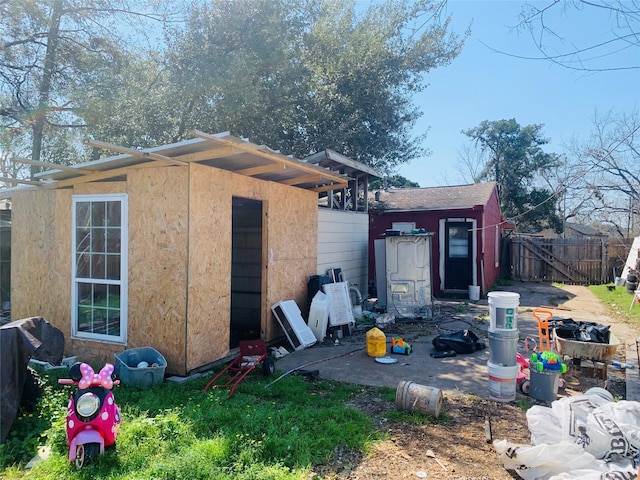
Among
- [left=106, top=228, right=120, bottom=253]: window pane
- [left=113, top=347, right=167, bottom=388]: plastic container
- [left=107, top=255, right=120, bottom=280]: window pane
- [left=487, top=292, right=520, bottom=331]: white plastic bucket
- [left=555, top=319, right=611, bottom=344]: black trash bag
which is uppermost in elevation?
[left=106, top=228, right=120, bottom=253]: window pane

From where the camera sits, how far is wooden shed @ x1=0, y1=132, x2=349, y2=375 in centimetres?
518

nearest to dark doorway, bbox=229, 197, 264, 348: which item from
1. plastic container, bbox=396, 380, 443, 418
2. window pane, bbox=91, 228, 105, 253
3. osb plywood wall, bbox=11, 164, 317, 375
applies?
osb plywood wall, bbox=11, 164, 317, 375

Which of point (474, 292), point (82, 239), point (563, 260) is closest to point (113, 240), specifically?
point (82, 239)

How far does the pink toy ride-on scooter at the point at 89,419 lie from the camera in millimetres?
3080

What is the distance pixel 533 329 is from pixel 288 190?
18.2 feet

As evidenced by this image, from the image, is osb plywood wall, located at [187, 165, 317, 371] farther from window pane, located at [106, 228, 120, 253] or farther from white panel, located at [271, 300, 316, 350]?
window pane, located at [106, 228, 120, 253]

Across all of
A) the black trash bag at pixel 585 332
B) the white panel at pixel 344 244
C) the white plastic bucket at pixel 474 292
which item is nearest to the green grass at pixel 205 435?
the black trash bag at pixel 585 332

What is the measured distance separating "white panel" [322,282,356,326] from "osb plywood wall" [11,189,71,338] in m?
4.20

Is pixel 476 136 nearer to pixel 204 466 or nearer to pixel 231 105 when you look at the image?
pixel 231 105

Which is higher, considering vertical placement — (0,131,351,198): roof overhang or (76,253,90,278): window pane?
(0,131,351,198): roof overhang

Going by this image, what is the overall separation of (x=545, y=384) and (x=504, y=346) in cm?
61

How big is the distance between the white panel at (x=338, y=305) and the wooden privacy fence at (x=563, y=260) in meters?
11.8

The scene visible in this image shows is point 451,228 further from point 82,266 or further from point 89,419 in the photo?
point 89,419

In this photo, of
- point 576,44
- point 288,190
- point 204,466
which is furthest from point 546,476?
point 288,190
